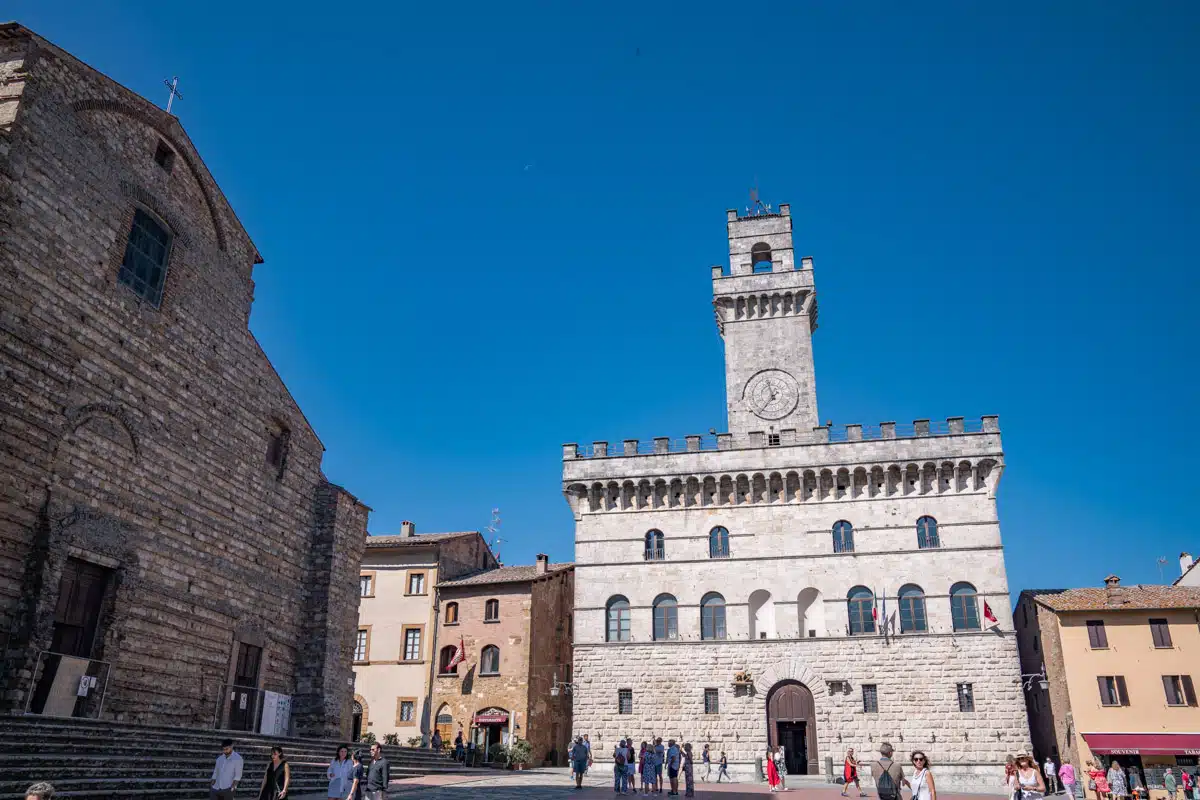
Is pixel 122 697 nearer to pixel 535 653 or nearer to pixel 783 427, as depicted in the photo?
pixel 535 653

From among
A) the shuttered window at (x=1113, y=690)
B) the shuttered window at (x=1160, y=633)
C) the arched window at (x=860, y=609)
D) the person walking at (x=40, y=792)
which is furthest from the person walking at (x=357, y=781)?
the shuttered window at (x=1160, y=633)

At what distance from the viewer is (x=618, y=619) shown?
32375mm

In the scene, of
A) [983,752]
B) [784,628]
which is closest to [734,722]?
[784,628]

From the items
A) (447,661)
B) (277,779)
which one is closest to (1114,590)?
(447,661)

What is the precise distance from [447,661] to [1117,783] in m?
23.8

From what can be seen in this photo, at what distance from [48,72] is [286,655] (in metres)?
15.1

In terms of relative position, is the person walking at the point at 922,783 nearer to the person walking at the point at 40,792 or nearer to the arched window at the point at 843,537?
the person walking at the point at 40,792

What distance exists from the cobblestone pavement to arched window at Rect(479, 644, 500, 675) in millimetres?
7477

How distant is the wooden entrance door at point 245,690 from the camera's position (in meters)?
21.4

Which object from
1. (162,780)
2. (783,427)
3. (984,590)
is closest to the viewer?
(162,780)

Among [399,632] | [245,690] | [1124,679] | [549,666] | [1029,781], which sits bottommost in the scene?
[1029,781]

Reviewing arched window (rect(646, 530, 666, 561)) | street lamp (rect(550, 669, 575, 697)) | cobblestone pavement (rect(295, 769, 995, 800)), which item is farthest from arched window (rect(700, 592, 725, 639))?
street lamp (rect(550, 669, 575, 697))

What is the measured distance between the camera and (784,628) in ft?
101

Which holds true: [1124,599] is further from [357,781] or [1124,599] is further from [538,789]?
[357,781]
